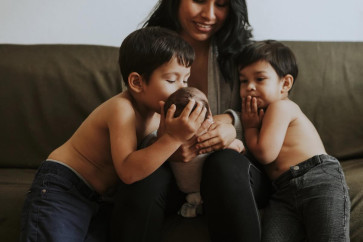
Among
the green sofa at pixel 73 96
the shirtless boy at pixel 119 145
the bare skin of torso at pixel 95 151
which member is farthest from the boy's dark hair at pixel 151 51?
the green sofa at pixel 73 96

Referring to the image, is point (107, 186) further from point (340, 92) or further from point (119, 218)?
point (340, 92)

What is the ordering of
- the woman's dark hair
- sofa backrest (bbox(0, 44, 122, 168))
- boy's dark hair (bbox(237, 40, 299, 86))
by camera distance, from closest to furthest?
boy's dark hair (bbox(237, 40, 299, 86)), the woman's dark hair, sofa backrest (bbox(0, 44, 122, 168))

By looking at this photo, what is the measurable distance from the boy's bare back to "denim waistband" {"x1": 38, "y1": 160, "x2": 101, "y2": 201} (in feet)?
1.82

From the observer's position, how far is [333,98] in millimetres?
1707

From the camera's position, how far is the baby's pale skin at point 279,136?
1.32m

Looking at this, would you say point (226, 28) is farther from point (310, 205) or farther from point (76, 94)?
point (310, 205)

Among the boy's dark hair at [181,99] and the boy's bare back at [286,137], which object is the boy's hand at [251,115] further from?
the boy's dark hair at [181,99]

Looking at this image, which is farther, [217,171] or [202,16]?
[202,16]

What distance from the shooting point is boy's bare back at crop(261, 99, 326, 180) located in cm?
133

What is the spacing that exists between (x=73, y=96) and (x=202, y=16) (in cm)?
58

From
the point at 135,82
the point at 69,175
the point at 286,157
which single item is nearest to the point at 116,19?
the point at 135,82

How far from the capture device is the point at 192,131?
1115mm

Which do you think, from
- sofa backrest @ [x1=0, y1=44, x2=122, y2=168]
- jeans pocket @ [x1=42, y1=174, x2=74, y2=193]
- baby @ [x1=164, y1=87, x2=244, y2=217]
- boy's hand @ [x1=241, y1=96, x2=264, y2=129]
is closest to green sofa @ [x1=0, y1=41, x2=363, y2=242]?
sofa backrest @ [x1=0, y1=44, x2=122, y2=168]

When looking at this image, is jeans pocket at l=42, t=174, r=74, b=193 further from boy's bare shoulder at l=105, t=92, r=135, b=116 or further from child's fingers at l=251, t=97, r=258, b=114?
child's fingers at l=251, t=97, r=258, b=114
